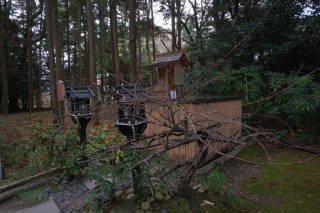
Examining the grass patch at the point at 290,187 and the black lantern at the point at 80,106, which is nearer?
the grass patch at the point at 290,187

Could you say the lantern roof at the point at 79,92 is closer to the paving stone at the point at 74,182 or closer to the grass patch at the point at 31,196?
the paving stone at the point at 74,182

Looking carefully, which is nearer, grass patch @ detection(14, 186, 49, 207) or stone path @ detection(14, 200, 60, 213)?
stone path @ detection(14, 200, 60, 213)

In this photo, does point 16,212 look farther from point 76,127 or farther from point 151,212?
point 151,212

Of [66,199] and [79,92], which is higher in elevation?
[79,92]

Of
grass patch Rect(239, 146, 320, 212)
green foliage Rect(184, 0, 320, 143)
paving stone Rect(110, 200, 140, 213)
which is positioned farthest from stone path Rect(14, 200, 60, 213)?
green foliage Rect(184, 0, 320, 143)

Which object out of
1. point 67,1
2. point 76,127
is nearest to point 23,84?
→ point 67,1

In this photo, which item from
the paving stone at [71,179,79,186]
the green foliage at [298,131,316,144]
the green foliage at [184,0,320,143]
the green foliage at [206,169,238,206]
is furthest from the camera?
the green foliage at [184,0,320,143]

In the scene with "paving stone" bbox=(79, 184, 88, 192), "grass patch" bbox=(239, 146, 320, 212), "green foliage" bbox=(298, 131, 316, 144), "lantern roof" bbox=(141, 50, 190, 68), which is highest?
"lantern roof" bbox=(141, 50, 190, 68)

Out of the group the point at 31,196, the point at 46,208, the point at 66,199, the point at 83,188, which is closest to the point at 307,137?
the point at 83,188

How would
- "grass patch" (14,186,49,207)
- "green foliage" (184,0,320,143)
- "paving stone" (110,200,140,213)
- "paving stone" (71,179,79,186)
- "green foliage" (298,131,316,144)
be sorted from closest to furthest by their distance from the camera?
"paving stone" (110,200,140,213) → "grass patch" (14,186,49,207) → "paving stone" (71,179,79,186) → "green foliage" (298,131,316,144) → "green foliage" (184,0,320,143)

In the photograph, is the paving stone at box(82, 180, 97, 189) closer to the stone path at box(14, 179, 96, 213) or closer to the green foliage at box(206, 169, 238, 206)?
the stone path at box(14, 179, 96, 213)

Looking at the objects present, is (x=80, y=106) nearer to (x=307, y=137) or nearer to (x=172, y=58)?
(x=172, y=58)

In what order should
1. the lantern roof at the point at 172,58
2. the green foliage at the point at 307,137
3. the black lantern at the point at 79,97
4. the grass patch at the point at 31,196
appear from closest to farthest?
the grass patch at the point at 31,196 < the black lantern at the point at 79,97 < the lantern roof at the point at 172,58 < the green foliage at the point at 307,137

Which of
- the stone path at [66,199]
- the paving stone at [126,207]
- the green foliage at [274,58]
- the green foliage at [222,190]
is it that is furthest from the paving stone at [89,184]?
the green foliage at [274,58]
